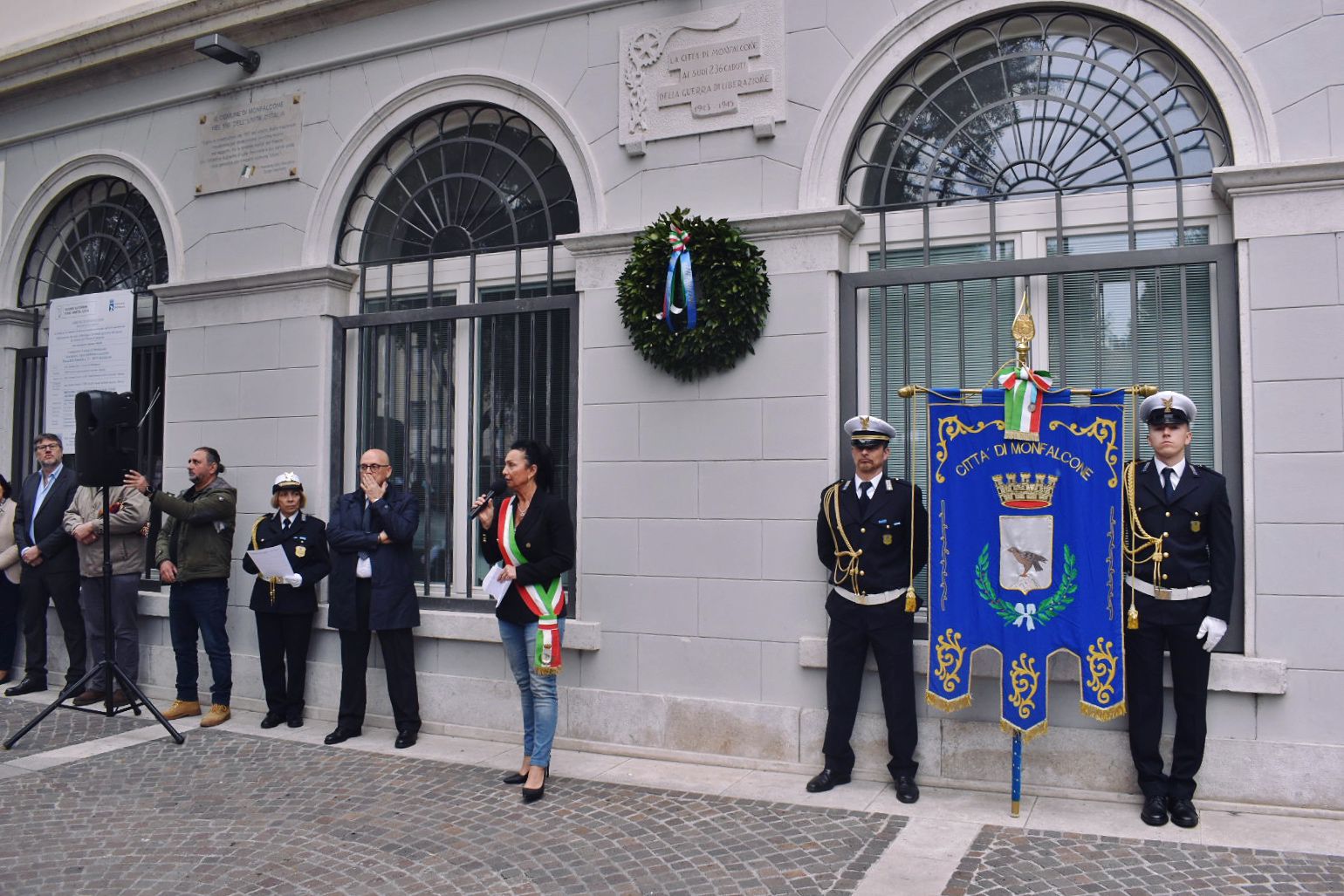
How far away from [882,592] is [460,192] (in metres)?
4.27

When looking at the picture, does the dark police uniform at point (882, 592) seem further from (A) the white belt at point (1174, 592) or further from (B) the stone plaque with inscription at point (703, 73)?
(B) the stone plaque with inscription at point (703, 73)

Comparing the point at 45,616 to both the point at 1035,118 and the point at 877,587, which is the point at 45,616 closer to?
the point at 877,587

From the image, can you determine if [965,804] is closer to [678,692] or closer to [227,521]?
[678,692]

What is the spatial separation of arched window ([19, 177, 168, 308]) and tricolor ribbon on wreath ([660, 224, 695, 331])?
5125 millimetres

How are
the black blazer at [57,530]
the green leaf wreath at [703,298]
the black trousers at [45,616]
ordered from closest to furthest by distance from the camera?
the green leaf wreath at [703,298], the black blazer at [57,530], the black trousers at [45,616]

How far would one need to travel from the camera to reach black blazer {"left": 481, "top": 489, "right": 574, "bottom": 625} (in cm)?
591

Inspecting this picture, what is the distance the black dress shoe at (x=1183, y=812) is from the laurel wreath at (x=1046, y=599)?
1.05 metres

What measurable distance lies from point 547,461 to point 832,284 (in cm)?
197

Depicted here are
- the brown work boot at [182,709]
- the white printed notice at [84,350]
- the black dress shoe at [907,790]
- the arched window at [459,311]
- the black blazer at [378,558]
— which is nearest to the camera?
the black dress shoe at [907,790]

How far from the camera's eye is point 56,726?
7.73m

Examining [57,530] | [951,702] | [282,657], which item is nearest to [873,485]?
[951,702]

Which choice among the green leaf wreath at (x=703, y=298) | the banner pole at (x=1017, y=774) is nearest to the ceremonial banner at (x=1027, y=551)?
the banner pole at (x=1017, y=774)

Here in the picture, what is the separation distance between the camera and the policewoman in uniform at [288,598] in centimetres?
763

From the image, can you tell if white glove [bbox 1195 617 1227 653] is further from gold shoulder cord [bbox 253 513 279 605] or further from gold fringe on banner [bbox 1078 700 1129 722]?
gold shoulder cord [bbox 253 513 279 605]
